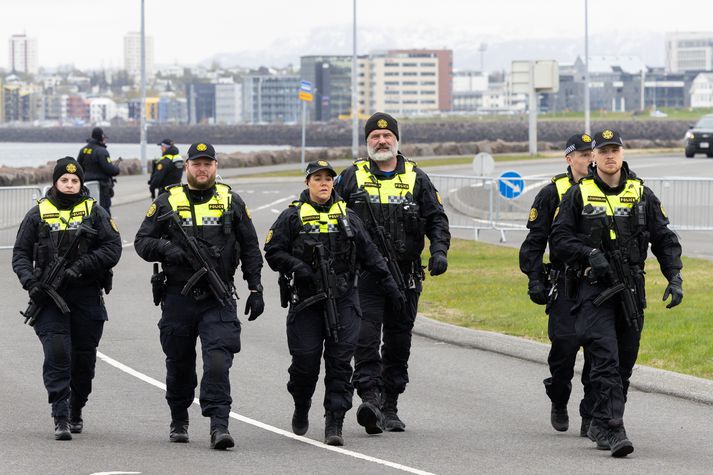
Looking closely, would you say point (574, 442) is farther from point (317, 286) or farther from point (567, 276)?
point (317, 286)

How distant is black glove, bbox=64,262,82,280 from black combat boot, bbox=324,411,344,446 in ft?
6.51

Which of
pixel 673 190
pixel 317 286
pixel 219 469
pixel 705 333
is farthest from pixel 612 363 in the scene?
pixel 673 190

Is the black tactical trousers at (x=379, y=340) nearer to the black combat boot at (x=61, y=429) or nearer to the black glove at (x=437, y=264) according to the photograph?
the black glove at (x=437, y=264)

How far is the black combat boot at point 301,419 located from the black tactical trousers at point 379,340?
1.37 ft

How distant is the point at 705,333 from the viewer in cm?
1432

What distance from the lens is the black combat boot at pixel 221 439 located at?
9422 mm

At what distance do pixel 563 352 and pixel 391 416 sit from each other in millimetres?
1301

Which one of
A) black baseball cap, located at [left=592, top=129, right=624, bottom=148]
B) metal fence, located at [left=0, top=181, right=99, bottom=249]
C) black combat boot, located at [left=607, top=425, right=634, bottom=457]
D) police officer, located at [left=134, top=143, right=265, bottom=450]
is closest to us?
black combat boot, located at [left=607, top=425, right=634, bottom=457]

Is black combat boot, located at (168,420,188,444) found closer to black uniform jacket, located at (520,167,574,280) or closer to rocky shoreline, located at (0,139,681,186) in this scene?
black uniform jacket, located at (520,167,574,280)

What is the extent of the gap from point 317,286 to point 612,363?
→ 6.48 feet

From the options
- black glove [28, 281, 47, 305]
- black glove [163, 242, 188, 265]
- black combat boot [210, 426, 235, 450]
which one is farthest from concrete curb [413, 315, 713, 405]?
black glove [28, 281, 47, 305]

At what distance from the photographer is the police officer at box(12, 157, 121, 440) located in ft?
33.2

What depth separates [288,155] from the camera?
64250 mm

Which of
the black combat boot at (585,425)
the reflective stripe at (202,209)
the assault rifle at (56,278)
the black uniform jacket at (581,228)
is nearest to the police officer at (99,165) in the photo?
the assault rifle at (56,278)
